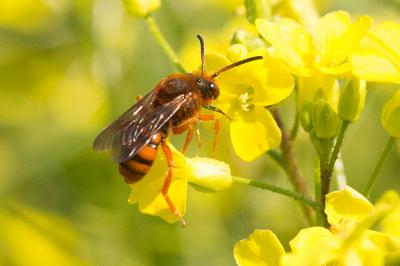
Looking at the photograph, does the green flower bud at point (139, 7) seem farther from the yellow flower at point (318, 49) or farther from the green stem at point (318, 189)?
the green stem at point (318, 189)

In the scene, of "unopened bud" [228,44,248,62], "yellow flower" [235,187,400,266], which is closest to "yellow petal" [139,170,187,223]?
"yellow flower" [235,187,400,266]

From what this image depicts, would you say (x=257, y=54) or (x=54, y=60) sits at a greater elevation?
(x=257, y=54)

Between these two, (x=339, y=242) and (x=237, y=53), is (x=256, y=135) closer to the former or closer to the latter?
(x=237, y=53)

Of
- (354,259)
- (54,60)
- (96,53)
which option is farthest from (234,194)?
(354,259)

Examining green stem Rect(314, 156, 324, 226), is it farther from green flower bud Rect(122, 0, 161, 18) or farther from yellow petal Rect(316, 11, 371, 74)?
green flower bud Rect(122, 0, 161, 18)

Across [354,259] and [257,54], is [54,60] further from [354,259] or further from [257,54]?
[354,259]

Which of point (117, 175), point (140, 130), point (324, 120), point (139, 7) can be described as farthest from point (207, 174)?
point (117, 175)

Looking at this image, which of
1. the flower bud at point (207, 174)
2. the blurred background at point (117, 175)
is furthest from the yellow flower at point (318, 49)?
the blurred background at point (117, 175)
